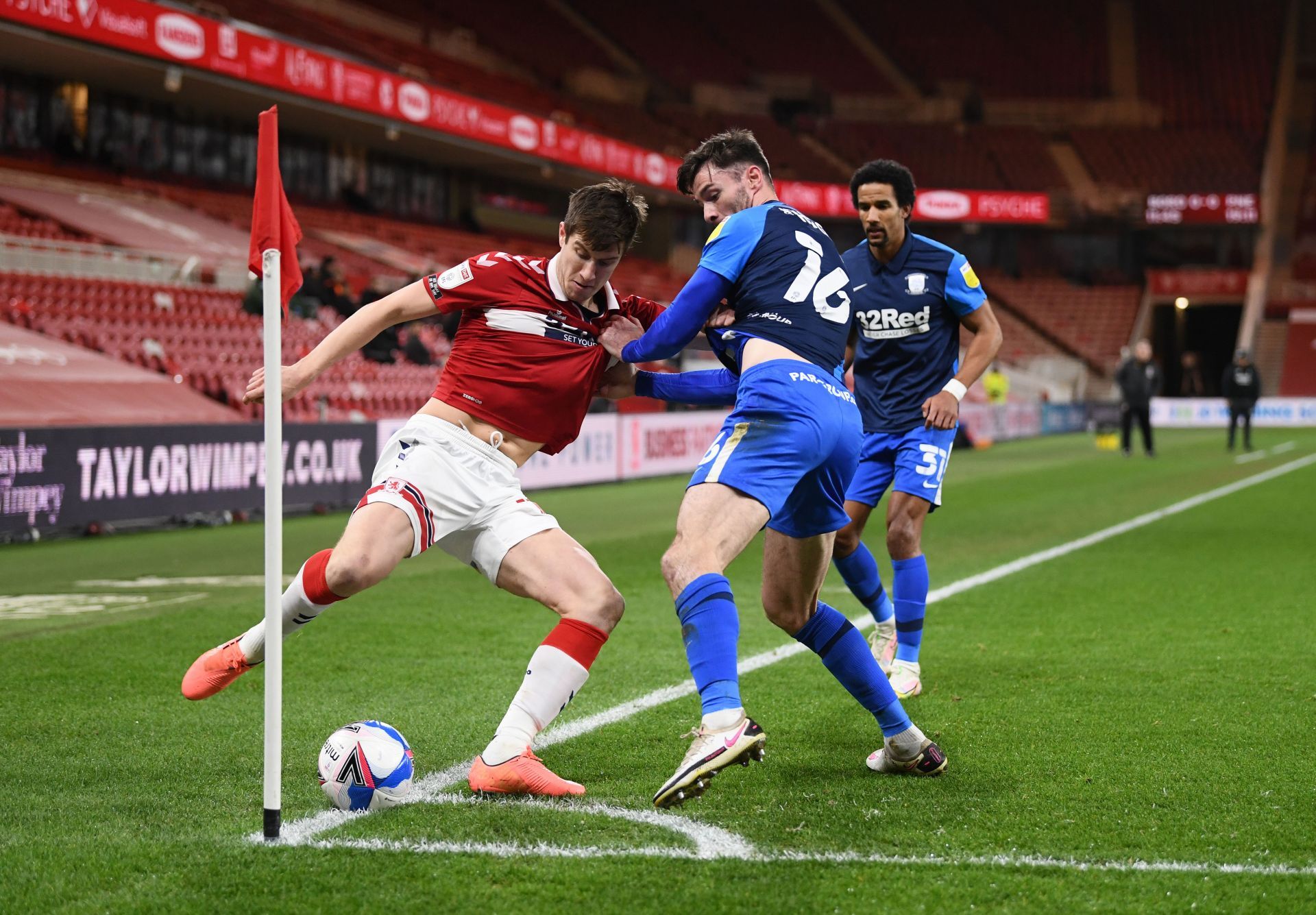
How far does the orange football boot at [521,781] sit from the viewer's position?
13.7 ft

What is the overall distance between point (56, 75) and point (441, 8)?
52.6 ft

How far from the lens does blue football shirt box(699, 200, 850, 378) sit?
4125 millimetres

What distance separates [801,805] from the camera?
13.5 feet

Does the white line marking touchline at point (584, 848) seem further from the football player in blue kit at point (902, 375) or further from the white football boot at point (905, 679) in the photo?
the football player in blue kit at point (902, 375)

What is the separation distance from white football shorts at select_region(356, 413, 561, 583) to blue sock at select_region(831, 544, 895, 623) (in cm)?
221

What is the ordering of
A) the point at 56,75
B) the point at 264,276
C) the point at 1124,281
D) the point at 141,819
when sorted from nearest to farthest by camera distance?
1. the point at 264,276
2. the point at 141,819
3. the point at 56,75
4. the point at 1124,281

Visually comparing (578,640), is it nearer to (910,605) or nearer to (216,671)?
(216,671)

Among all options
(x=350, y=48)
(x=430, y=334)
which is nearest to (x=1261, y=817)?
(x=430, y=334)

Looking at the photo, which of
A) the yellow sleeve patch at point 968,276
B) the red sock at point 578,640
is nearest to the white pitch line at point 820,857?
the red sock at point 578,640

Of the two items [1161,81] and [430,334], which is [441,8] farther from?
[1161,81]

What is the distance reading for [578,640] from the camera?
437 cm

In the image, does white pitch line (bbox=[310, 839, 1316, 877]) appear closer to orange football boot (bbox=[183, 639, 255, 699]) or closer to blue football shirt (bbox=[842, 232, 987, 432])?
orange football boot (bbox=[183, 639, 255, 699])

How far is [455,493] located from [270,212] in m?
1.14

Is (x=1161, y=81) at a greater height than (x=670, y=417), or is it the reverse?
(x=1161, y=81)
